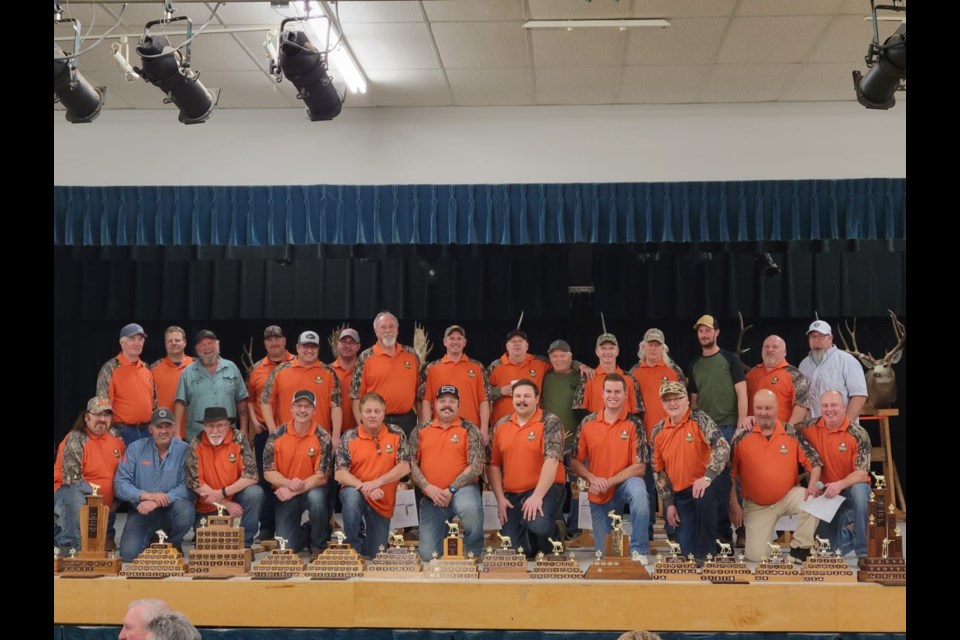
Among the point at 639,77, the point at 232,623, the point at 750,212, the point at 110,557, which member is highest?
the point at 639,77

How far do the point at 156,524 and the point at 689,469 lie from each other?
11.2ft

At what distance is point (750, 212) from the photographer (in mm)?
7746

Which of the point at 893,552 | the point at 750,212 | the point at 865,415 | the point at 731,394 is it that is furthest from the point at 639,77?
Answer: the point at 893,552

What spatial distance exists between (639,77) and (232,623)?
4.86 m

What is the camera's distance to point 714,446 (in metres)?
5.90

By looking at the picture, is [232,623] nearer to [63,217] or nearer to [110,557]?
[110,557]

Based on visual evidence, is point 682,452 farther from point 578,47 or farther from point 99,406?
point 99,406

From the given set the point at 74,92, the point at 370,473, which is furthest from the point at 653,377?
the point at 74,92

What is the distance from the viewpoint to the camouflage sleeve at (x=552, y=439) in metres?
5.99

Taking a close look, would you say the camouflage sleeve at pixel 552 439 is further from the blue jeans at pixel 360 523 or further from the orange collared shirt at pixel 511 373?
the blue jeans at pixel 360 523

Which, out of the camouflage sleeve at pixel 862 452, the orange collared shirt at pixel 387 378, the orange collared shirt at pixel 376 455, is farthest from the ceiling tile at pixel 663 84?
the orange collared shirt at pixel 376 455

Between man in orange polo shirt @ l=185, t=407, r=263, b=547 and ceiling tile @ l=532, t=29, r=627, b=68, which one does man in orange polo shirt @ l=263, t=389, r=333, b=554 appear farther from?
ceiling tile @ l=532, t=29, r=627, b=68

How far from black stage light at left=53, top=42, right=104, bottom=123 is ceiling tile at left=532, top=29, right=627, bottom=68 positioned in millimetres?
2854

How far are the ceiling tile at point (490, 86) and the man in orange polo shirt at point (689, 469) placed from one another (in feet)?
A: 9.01
